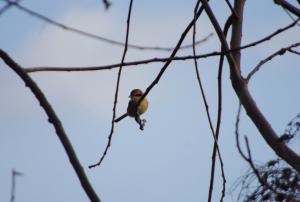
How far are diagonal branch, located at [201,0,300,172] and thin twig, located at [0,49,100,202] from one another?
1248mm

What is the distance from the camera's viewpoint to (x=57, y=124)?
4.16 ft

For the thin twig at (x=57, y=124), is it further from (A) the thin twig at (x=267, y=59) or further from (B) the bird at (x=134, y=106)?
(B) the bird at (x=134, y=106)

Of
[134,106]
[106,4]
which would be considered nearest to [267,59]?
[106,4]

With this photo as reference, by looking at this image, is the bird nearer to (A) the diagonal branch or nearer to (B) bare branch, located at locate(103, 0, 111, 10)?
(A) the diagonal branch

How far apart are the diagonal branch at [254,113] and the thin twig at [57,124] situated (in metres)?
1.25

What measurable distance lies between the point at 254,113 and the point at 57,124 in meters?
1.66

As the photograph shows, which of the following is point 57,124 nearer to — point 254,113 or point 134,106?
point 254,113

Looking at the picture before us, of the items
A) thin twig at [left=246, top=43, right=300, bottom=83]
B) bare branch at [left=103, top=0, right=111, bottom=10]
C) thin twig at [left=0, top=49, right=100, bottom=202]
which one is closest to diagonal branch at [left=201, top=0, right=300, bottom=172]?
thin twig at [left=246, top=43, right=300, bottom=83]

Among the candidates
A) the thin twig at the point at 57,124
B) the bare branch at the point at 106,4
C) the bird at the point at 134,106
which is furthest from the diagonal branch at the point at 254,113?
the bird at the point at 134,106

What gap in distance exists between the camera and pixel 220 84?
7.95 feet

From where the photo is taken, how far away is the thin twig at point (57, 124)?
1153 millimetres

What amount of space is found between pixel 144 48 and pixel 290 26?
0.76 m

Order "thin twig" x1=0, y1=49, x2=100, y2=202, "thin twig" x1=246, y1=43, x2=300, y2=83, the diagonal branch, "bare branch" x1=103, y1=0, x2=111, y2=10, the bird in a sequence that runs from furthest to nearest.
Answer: the bird → "thin twig" x1=246, y1=43, x2=300, y2=83 → the diagonal branch → "bare branch" x1=103, y1=0, x2=111, y2=10 → "thin twig" x1=0, y1=49, x2=100, y2=202

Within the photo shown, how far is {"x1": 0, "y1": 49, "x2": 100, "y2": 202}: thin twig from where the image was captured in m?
1.15
